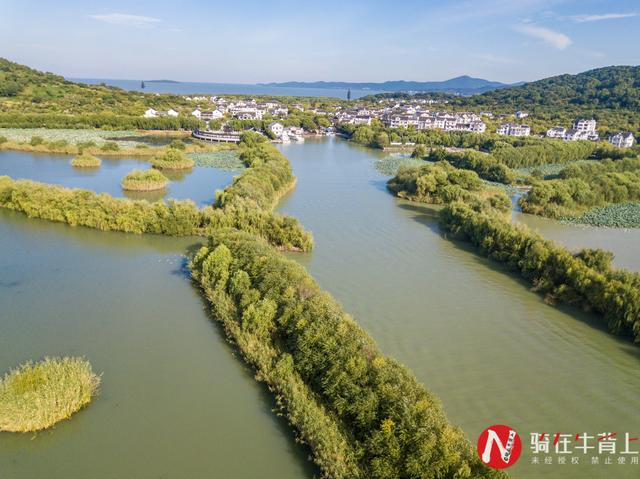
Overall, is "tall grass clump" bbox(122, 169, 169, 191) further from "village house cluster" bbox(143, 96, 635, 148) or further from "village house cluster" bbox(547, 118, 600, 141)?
"village house cluster" bbox(547, 118, 600, 141)

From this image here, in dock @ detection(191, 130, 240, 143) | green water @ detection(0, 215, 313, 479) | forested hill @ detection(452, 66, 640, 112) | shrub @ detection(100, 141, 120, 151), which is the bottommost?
green water @ detection(0, 215, 313, 479)

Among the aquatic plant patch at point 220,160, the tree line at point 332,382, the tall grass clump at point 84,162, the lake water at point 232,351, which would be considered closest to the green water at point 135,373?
the lake water at point 232,351

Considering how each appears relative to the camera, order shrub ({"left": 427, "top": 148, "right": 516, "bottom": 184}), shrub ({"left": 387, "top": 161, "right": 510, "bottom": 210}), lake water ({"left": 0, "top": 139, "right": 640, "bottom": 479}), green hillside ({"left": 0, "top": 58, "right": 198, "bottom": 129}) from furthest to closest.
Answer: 1. green hillside ({"left": 0, "top": 58, "right": 198, "bottom": 129})
2. shrub ({"left": 427, "top": 148, "right": 516, "bottom": 184})
3. shrub ({"left": 387, "top": 161, "right": 510, "bottom": 210})
4. lake water ({"left": 0, "top": 139, "right": 640, "bottom": 479})

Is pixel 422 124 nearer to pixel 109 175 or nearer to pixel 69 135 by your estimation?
pixel 69 135

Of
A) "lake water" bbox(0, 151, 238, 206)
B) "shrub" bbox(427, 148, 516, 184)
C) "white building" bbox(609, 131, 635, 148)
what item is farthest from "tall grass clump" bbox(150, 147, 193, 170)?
"white building" bbox(609, 131, 635, 148)

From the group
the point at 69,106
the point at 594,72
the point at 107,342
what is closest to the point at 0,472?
the point at 107,342

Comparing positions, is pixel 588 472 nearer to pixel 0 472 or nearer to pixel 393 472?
pixel 393 472

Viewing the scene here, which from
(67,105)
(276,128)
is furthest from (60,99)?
(276,128)
